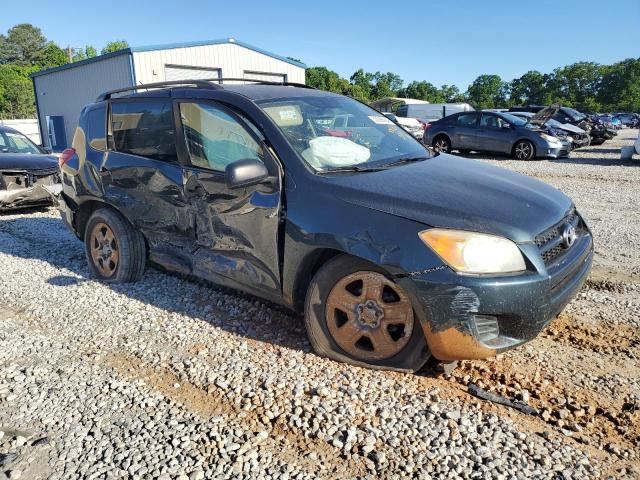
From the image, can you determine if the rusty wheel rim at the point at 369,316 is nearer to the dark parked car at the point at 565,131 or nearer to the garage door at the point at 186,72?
the dark parked car at the point at 565,131

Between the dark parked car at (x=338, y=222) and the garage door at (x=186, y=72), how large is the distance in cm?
1575

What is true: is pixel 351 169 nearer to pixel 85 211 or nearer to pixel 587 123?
pixel 85 211

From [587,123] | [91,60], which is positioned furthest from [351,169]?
[587,123]

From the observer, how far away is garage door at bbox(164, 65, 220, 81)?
1908 centimetres

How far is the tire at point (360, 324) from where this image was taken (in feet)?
9.38

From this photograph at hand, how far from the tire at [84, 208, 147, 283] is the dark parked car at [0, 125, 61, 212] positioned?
348cm

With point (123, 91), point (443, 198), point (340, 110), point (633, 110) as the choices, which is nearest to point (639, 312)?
point (443, 198)

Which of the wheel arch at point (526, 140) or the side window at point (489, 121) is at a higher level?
the side window at point (489, 121)

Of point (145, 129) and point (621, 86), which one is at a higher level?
point (621, 86)

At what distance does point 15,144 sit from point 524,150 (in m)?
13.3

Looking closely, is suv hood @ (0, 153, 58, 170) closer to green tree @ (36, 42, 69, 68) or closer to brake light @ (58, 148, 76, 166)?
brake light @ (58, 148, 76, 166)

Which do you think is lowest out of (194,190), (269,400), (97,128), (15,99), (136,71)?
(269,400)

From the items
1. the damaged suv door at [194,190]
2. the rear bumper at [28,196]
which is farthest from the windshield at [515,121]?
the damaged suv door at [194,190]

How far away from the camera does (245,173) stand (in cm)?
318
